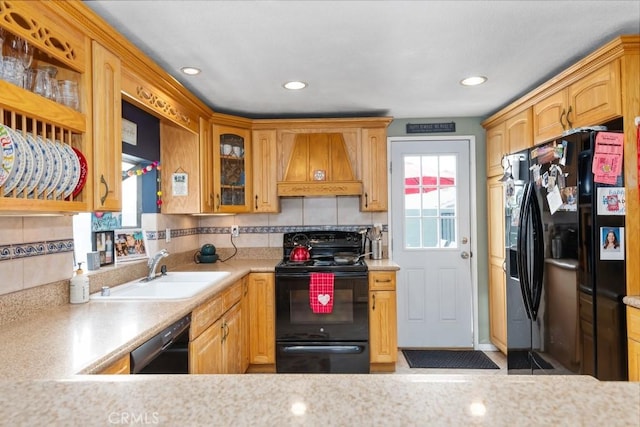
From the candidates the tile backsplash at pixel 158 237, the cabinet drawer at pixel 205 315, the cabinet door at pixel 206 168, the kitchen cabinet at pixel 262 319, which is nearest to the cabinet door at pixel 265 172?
the tile backsplash at pixel 158 237

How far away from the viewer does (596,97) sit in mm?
2156

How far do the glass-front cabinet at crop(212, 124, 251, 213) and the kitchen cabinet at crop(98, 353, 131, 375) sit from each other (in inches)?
76.7

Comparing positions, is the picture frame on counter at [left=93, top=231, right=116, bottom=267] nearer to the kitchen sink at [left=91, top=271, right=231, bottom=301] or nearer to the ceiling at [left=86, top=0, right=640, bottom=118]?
the kitchen sink at [left=91, top=271, right=231, bottom=301]

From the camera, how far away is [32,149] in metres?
1.29

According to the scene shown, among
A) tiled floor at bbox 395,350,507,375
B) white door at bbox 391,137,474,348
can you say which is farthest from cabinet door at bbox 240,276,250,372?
white door at bbox 391,137,474,348

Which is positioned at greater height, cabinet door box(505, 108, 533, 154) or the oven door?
cabinet door box(505, 108, 533, 154)

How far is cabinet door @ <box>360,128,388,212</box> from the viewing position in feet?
11.1

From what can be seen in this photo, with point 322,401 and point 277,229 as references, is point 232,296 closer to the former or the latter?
point 277,229

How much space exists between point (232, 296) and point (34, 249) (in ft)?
4.03

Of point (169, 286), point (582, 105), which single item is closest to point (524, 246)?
point (582, 105)

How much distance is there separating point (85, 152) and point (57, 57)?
0.36m

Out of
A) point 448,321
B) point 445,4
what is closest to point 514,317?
point 448,321

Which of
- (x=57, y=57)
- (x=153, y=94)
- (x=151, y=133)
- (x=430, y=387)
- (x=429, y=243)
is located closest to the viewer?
(x=430, y=387)

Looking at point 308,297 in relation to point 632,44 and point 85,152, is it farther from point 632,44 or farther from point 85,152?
point 632,44
